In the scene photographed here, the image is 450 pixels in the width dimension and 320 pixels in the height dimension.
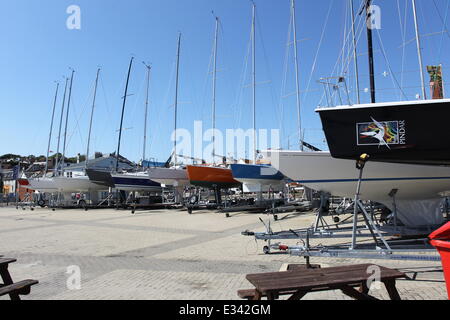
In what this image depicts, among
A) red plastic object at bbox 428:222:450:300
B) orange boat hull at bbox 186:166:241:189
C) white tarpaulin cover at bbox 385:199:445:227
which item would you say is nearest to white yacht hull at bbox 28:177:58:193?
orange boat hull at bbox 186:166:241:189

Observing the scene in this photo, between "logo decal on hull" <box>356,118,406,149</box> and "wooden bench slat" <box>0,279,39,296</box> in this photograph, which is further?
"logo decal on hull" <box>356,118,406,149</box>

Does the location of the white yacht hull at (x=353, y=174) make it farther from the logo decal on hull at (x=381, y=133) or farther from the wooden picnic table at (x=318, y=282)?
the wooden picnic table at (x=318, y=282)

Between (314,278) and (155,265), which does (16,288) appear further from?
(155,265)

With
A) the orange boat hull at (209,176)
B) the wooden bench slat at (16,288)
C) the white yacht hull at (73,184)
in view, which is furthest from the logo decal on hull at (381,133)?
the white yacht hull at (73,184)

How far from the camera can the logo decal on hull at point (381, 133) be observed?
23.0 ft

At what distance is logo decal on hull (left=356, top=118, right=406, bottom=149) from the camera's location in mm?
6996

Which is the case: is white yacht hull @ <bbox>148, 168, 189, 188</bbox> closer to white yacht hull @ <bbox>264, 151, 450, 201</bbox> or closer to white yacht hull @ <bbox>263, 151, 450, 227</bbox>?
white yacht hull @ <bbox>263, 151, 450, 227</bbox>

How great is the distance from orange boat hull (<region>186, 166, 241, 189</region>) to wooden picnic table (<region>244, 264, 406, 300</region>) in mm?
19962

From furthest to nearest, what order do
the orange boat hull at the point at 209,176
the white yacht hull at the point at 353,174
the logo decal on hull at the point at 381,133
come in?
the orange boat hull at the point at 209,176 → the white yacht hull at the point at 353,174 → the logo decal on hull at the point at 381,133

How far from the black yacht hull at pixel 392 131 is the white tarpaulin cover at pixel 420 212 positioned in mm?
2378

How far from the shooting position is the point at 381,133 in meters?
7.05

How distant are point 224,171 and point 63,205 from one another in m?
17.5

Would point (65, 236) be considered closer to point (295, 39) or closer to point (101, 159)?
point (295, 39)

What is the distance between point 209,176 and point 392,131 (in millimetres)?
17826
